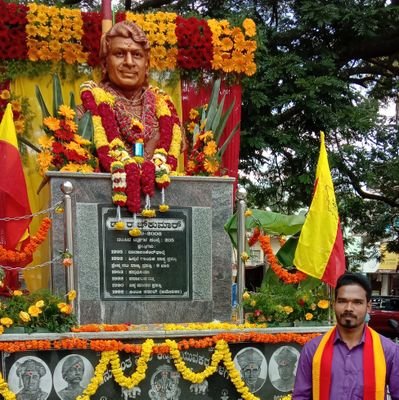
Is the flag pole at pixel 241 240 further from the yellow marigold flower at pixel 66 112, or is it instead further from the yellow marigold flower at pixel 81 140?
the yellow marigold flower at pixel 66 112

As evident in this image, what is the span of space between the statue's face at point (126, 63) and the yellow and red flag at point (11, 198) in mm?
1895

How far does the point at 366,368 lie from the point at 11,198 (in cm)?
461

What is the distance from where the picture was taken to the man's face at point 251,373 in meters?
6.31

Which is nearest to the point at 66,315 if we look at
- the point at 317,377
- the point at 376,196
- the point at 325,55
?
the point at 317,377

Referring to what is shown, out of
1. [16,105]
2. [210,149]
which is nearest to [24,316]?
[210,149]

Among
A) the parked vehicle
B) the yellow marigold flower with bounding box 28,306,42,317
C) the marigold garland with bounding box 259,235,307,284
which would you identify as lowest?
the parked vehicle

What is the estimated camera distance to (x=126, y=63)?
794 centimetres

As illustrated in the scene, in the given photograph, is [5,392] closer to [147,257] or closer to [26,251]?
[26,251]

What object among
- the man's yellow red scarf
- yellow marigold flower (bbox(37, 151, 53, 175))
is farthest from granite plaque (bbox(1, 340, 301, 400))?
the man's yellow red scarf

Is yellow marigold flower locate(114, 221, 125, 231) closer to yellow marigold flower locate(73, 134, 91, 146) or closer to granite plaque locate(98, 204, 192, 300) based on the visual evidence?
granite plaque locate(98, 204, 192, 300)

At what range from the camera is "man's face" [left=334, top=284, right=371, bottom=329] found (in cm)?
306

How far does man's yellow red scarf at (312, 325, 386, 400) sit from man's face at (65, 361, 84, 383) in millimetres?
3291

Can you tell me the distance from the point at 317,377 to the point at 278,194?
10.3m

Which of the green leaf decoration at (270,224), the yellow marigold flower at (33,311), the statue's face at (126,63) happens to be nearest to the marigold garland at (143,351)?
the yellow marigold flower at (33,311)
